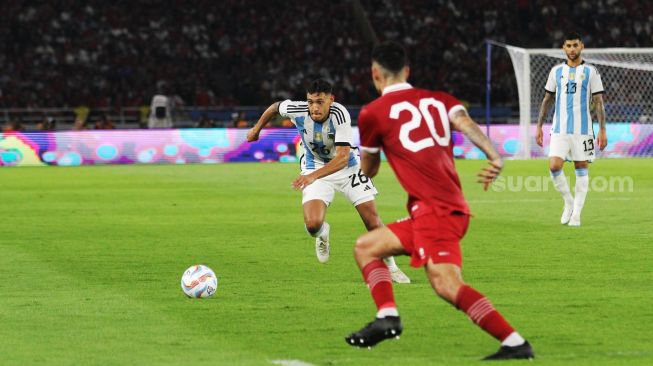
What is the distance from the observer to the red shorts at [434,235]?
6.57 metres

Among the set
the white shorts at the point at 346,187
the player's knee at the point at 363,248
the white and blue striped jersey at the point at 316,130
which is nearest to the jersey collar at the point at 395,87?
the player's knee at the point at 363,248

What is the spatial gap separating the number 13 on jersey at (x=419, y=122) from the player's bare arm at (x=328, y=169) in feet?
6.36

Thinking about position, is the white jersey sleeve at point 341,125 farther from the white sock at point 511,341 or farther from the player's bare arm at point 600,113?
the player's bare arm at point 600,113

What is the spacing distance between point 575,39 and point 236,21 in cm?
3055

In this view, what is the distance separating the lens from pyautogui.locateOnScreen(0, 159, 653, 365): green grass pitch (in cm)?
710

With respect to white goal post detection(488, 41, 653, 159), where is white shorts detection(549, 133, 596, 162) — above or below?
below

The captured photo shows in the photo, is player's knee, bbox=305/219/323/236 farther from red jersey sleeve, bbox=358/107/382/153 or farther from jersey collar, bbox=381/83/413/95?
jersey collar, bbox=381/83/413/95

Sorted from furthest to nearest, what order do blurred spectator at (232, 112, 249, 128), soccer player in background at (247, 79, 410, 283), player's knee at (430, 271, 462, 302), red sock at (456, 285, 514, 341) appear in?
blurred spectator at (232, 112, 249, 128) < soccer player in background at (247, 79, 410, 283) < player's knee at (430, 271, 462, 302) < red sock at (456, 285, 514, 341)

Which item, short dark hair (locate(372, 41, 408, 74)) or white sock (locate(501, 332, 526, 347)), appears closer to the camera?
white sock (locate(501, 332, 526, 347))

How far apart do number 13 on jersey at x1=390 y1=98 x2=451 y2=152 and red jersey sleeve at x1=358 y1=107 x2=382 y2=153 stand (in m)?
0.12

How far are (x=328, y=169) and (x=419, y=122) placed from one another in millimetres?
2639

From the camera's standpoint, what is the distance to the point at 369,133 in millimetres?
6809

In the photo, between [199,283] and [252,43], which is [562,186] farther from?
[252,43]

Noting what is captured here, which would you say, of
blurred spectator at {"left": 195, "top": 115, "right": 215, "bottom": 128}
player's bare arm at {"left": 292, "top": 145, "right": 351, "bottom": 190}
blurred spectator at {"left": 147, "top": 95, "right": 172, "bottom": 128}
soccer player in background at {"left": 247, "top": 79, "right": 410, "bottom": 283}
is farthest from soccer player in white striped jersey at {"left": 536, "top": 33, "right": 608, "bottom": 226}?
blurred spectator at {"left": 147, "top": 95, "right": 172, "bottom": 128}
